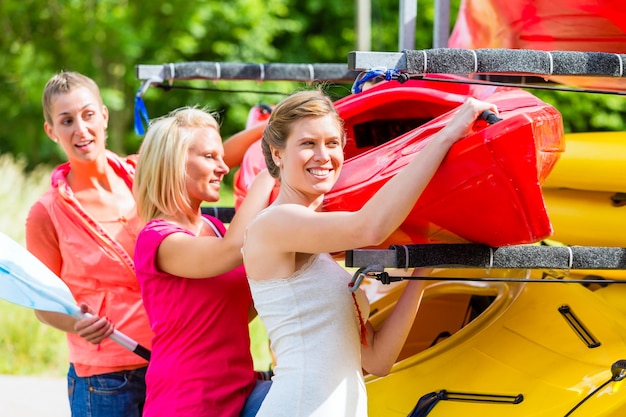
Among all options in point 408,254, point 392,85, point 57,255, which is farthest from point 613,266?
point 57,255

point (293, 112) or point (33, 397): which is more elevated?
point (293, 112)

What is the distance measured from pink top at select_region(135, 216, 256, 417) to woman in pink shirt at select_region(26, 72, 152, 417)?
0.48 metres

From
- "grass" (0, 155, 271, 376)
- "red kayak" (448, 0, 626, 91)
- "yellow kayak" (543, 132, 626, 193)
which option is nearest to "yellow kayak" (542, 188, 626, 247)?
"yellow kayak" (543, 132, 626, 193)

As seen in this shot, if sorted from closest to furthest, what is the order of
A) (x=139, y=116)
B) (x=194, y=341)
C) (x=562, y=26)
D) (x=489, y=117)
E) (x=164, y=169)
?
1. (x=489, y=117)
2. (x=194, y=341)
3. (x=164, y=169)
4. (x=562, y=26)
5. (x=139, y=116)

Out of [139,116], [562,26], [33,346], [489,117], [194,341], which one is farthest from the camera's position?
[33,346]

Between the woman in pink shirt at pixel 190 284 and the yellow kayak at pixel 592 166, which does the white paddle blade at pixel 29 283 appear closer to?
the woman in pink shirt at pixel 190 284

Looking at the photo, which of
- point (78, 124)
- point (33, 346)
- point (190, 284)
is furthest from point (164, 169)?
point (33, 346)

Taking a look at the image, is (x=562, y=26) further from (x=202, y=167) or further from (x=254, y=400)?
(x=254, y=400)

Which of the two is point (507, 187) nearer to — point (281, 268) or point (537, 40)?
point (281, 268)

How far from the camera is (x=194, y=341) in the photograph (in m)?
2.63

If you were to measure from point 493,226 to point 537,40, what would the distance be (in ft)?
3.76

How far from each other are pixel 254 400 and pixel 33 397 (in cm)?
308

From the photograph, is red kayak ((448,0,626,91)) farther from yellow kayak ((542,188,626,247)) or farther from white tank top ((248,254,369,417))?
white tank top ((248,254,369,417))

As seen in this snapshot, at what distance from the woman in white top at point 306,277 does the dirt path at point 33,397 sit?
3.13m
